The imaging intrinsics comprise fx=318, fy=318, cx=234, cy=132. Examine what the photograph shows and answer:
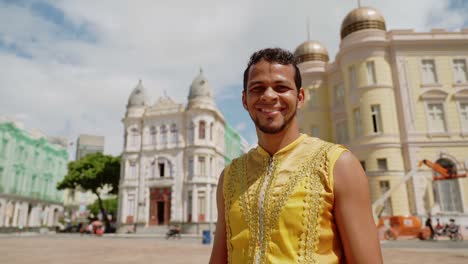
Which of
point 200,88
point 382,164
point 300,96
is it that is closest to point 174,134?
point 200,88

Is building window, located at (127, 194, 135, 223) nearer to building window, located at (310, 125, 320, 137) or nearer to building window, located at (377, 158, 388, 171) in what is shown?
building window, located at (310, 125, 320, 137)

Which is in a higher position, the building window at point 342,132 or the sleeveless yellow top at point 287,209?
the building window at point 342,132

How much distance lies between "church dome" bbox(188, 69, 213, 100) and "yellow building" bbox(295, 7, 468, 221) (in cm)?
1782

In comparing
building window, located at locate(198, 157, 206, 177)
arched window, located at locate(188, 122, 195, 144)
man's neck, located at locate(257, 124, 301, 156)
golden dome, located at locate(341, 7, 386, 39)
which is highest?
golden dome, located at locate(341, 7, 386, 39)

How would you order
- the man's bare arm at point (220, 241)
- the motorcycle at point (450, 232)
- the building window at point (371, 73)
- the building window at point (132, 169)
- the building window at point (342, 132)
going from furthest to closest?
1. the building window at point (132, 169)
2. the building window at point (342, 132)
3. the building window at point (371, 73)
4. the motorcycle at point (450, 232)
5. the man's bare arm at point (220, 241)

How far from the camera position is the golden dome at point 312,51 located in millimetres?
27062

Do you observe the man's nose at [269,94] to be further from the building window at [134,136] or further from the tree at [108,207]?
the tree at [108,207]

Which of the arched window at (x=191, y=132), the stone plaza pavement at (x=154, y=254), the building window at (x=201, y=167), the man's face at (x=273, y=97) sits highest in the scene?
the arched window at (x=191, y=132)

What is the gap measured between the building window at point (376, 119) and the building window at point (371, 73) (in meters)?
1.70

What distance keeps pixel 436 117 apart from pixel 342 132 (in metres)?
6.05

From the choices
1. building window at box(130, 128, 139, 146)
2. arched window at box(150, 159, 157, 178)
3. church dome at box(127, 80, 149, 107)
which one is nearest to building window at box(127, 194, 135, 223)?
arched window at box(150, 159, 157, 178)

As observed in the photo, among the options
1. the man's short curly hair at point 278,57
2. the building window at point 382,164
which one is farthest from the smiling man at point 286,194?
the building window at point 382,164

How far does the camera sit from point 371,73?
2139 centimetres

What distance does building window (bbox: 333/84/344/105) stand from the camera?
24.4m
